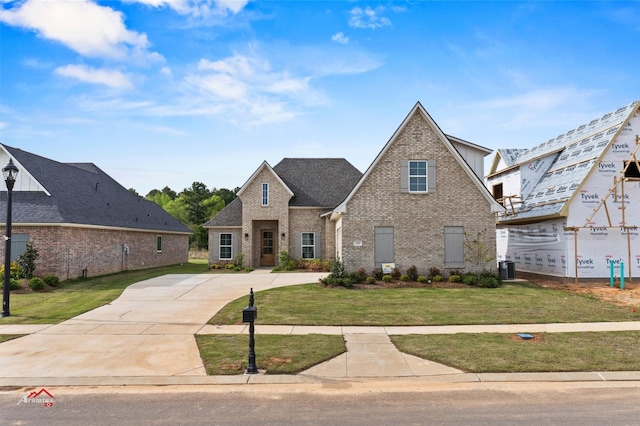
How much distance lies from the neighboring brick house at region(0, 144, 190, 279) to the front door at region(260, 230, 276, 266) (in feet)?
28.2

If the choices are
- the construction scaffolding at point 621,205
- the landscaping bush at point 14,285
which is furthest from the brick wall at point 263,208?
Answer: the construction scaffolding at point 621,205

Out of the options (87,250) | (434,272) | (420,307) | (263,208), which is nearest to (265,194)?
(263,208)

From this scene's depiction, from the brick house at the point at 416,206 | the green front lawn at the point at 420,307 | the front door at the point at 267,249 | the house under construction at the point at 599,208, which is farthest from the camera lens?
the front door at the point at 267,249

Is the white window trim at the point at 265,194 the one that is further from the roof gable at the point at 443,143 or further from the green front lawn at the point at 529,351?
the green front lawn at the point at 529,351

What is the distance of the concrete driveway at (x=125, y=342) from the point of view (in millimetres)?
7379

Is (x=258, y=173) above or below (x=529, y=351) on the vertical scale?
above

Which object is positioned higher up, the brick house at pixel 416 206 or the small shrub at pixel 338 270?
the brick house at pixel 416 206

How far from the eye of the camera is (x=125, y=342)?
30.2 ft

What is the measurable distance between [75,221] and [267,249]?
12.3m

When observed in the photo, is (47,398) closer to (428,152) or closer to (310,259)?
(428,152)

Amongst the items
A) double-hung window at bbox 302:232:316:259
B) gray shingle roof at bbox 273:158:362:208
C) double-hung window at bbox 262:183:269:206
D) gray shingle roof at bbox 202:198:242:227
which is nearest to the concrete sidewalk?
double-hung window at bbox 302:232:316:259

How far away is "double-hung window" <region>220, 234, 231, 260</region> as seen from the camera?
92.7 feet

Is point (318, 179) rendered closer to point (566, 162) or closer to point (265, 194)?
point (265, 194)

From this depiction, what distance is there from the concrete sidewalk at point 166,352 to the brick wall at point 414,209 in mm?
8428
